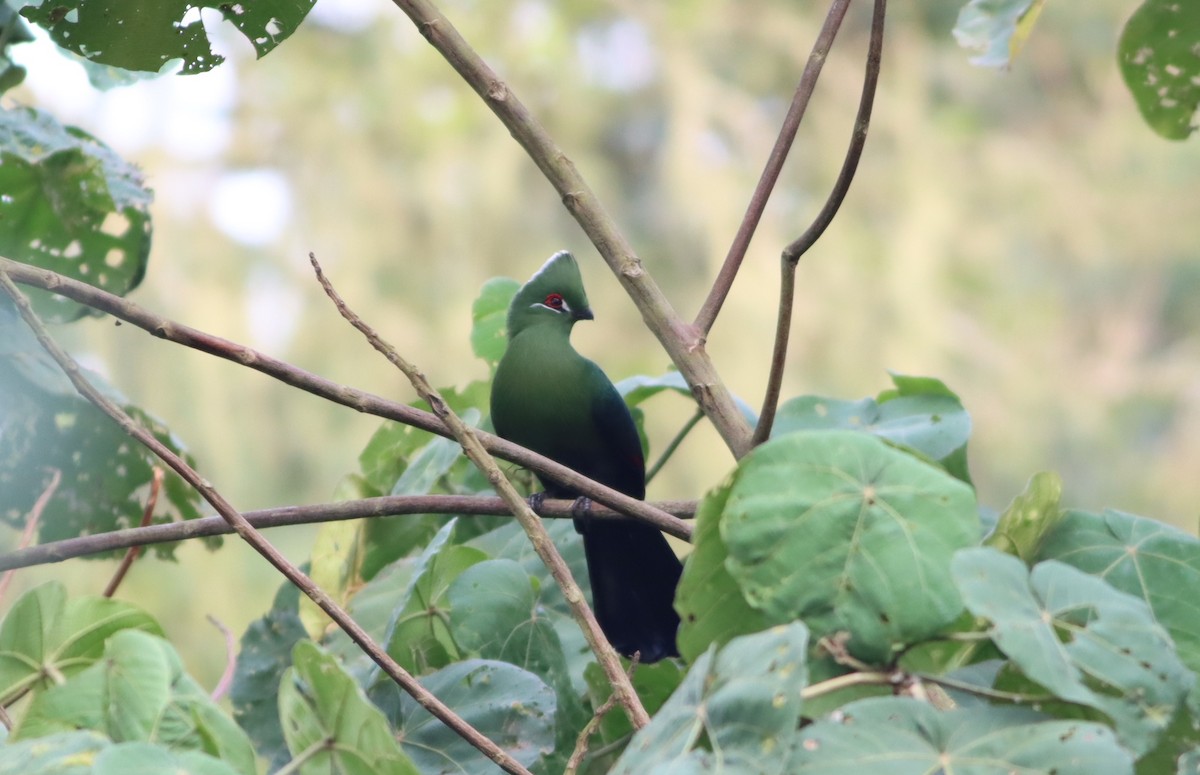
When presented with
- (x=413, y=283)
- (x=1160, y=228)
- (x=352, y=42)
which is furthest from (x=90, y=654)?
(x=1160, y=228)

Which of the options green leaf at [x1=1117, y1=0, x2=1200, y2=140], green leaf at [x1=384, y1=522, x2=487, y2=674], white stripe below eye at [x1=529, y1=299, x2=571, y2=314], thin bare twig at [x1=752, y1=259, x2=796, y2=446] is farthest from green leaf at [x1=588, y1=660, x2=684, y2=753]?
green leaf at [x1=1117, y1=0, x2=1200, y2=140]

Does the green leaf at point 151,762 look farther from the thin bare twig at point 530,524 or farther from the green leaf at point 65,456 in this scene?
the green leaf at point 65,456

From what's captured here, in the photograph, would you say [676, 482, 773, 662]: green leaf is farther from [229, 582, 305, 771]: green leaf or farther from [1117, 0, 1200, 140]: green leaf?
[1117, 0, 1200, 140]: green leaf

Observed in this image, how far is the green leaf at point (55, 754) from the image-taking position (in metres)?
0.67

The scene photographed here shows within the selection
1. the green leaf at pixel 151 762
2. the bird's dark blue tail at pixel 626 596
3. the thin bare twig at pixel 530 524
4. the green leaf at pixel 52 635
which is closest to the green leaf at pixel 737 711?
the thin bare twig at pixel 530 524

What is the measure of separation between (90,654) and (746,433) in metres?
0.59

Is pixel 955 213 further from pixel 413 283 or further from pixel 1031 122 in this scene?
pixel 413 283

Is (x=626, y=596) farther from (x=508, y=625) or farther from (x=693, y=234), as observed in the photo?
(x=693, y=234)

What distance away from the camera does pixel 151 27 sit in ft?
Result: 3.97

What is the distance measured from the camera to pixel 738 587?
0.77 m

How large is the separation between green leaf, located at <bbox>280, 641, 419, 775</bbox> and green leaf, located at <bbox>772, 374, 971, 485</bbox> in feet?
2.01

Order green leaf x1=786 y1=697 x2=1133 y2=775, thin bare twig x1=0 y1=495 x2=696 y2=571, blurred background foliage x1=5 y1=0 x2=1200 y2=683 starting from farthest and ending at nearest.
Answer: blurred background foliage x1=5 y1=0 x2=1200 y2=683
thin bare twig x1=0 y1=495 x2=696 y2=571
green leaf x1=786 y1=697 x2=1133 y2=775

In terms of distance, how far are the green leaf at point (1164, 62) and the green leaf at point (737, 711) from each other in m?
1.15

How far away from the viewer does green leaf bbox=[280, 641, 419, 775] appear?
30.3 inches
